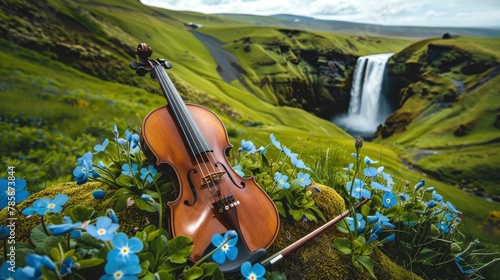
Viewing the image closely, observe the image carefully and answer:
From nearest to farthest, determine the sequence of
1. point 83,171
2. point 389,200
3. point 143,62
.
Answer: point 83,171 → point 389,200 → point 143,62

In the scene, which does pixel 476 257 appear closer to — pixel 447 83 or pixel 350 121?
pixel 447 83

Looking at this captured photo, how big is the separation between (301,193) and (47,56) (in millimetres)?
21666

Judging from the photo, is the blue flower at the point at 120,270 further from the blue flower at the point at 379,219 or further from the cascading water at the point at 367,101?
the cascading water at the point at 367,101

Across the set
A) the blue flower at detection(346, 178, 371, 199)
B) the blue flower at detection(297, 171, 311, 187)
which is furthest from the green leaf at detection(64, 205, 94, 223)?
the blue flower at detection(346, 178, 371, 199)

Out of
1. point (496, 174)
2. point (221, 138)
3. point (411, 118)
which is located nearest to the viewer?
point (221, 138)

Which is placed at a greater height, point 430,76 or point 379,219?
point 379,219

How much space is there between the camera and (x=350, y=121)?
6162 cm

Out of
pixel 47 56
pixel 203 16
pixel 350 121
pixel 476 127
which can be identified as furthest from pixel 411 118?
pixel 203 16

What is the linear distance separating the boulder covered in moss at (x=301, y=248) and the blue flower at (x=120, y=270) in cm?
68

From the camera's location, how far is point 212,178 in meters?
1.90

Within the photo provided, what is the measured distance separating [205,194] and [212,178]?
4.9 inches

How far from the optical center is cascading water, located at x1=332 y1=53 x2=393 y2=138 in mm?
56969

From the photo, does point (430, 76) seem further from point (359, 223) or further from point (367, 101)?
point (359, 223)

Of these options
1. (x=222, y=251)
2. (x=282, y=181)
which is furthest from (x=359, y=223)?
(x=222, y=251)
